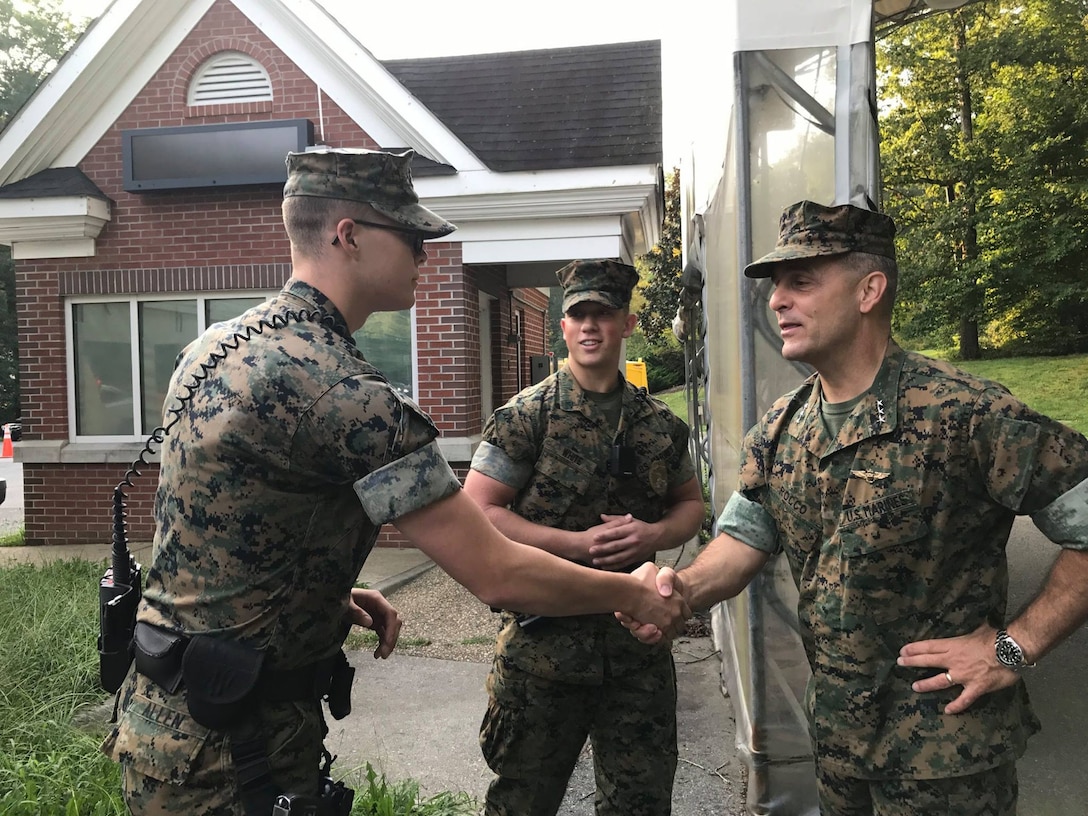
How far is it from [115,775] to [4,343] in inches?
1217

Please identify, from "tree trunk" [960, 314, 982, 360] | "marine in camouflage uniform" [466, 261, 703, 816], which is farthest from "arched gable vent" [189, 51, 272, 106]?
"tree trunk" [960, 314, 982, 360]

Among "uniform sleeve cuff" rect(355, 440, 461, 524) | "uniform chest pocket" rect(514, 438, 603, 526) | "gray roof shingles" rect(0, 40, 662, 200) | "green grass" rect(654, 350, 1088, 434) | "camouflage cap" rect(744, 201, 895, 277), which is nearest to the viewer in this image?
"uniform sleeve cuff" rect(355, 440, 461, 524)

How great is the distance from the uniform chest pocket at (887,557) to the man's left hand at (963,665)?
0.31 feet

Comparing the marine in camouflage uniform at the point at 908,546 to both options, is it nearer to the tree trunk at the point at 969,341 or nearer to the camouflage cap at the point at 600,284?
the camouflage cap at the point at 600,284

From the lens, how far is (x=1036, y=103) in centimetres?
1942

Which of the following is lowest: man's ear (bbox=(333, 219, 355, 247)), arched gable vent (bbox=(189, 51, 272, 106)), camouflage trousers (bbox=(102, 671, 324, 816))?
camouflage trousers (bbox=(102, 671, 324, 816))

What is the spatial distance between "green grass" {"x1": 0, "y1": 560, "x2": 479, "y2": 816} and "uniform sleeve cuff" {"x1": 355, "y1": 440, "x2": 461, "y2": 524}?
1.84 m

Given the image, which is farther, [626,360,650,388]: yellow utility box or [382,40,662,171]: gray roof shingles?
[626,360,650,388]: yellow utility box

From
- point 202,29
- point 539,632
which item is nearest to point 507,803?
point 539,632

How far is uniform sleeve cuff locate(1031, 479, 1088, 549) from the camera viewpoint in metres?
1.68

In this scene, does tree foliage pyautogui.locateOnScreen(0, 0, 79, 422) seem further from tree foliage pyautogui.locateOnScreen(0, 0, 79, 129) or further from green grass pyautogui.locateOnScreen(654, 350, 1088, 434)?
green grass pyautogui.locateOnScreen(654, 350, 1088, 434)

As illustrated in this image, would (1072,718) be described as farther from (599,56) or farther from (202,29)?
(202,29)

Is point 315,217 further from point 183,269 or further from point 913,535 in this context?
point 183,269

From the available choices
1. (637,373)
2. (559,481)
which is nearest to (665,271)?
(637,373)
